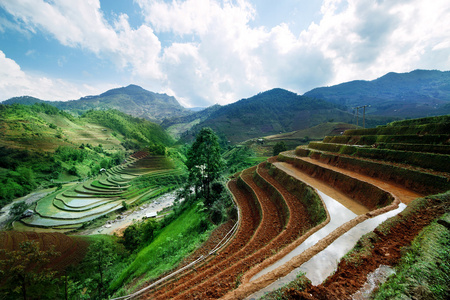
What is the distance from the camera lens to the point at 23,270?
1061cm

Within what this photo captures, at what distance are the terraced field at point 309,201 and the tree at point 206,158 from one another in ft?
14.0

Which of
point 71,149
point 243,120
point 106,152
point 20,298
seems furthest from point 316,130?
point 71,149

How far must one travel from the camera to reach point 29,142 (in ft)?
217

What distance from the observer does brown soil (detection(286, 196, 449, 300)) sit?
4.06 meters

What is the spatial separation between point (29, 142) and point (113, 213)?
2399 inches

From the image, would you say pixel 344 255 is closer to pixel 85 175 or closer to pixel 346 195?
pixel 346 195

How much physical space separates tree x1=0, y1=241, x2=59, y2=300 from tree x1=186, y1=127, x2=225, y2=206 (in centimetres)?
1321

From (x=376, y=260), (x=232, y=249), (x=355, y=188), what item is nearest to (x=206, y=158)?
(x=232, y=249)

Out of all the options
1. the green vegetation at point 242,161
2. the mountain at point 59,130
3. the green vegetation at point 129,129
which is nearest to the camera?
the green vegetation at point 242,161

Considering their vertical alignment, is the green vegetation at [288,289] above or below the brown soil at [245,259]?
above

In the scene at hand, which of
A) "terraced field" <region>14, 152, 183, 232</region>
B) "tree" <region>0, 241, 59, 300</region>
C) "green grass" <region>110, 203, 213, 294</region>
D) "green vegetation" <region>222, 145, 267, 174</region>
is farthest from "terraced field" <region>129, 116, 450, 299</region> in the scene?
"terraced field" <region>14, 152, 183, 232</region>

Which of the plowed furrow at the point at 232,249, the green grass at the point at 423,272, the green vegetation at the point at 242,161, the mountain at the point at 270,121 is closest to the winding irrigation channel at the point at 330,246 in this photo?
the green grass at the point at 423,272

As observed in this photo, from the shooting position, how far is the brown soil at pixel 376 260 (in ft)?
13.3

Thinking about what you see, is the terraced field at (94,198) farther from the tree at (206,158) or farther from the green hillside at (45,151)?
the tree at (206,158)
